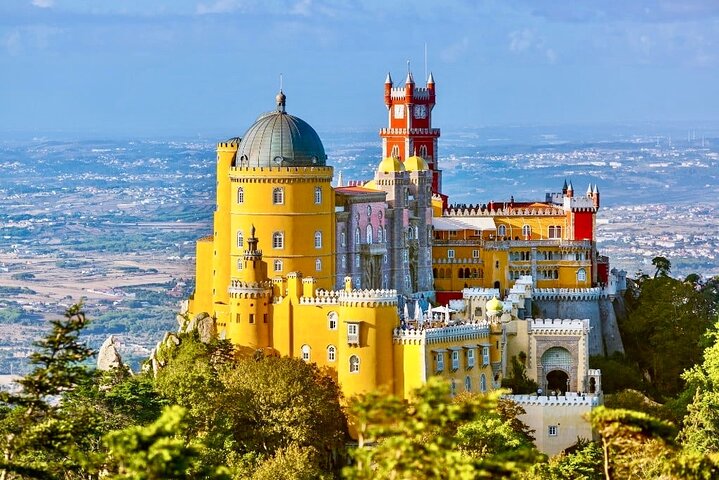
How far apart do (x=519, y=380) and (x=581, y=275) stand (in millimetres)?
16581

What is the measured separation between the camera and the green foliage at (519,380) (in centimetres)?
8644

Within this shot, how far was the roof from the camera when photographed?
10373 centimetres

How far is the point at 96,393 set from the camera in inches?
3046

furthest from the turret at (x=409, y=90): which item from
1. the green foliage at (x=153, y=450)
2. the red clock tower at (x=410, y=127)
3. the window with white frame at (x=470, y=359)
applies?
the green foliage at (x=153, y=450)

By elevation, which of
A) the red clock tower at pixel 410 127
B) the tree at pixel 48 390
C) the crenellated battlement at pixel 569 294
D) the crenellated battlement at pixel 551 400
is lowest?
the tree at pixel 48 390

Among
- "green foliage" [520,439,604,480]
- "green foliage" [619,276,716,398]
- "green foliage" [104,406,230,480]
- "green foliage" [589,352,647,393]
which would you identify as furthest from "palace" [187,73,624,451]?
"green foliage" [104,406,230,480]

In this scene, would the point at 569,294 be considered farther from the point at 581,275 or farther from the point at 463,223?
the point at 463,223

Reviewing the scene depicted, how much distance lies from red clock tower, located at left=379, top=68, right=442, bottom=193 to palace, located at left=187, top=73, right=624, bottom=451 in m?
8.46

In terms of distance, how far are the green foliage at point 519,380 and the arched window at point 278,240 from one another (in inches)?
465

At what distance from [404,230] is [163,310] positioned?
334 feet

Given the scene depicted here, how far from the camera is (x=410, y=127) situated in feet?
384

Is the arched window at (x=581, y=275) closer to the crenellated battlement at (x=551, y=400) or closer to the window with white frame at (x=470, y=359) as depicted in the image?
the crenellated battlement at (x=551, y=400)

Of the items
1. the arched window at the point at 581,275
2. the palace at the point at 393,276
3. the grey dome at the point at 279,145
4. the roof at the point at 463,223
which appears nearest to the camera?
the palace at the point at 393,276

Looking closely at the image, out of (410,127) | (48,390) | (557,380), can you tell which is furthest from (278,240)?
(48,390)
